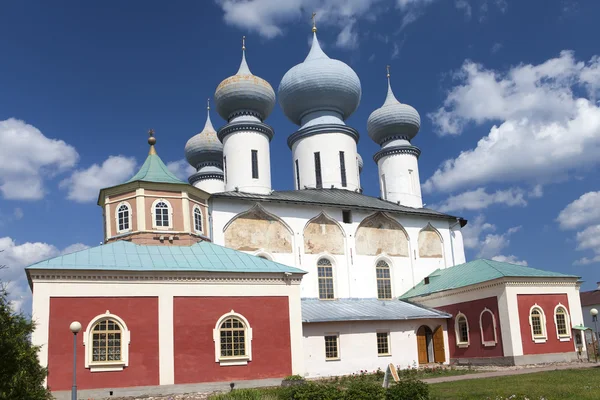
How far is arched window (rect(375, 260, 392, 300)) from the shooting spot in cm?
2403

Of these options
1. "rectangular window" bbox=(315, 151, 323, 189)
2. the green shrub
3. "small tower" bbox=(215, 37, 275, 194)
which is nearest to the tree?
the green shrub

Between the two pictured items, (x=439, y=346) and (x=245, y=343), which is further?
(x=439, y=346)

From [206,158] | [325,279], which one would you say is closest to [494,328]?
[325,279]

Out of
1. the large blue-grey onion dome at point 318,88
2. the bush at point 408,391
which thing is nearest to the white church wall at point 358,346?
the bush at point 408,391

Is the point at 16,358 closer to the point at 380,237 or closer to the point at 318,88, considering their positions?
the point at 380,237

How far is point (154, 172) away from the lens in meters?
18.9

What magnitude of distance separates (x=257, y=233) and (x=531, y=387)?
11.3m

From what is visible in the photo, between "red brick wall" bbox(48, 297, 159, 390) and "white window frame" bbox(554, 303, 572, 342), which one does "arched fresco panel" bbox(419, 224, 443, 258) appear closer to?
"white window frame" bbox(554, 303, 572, 342)

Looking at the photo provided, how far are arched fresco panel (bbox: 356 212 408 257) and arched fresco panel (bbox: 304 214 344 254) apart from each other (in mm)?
899

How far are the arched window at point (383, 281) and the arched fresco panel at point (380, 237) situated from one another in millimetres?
536

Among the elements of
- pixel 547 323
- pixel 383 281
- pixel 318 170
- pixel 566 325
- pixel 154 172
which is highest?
pixel 318 170

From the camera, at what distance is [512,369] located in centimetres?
1856

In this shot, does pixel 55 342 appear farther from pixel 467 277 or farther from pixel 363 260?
pixel 467 277

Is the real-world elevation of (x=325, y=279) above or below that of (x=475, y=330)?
above
